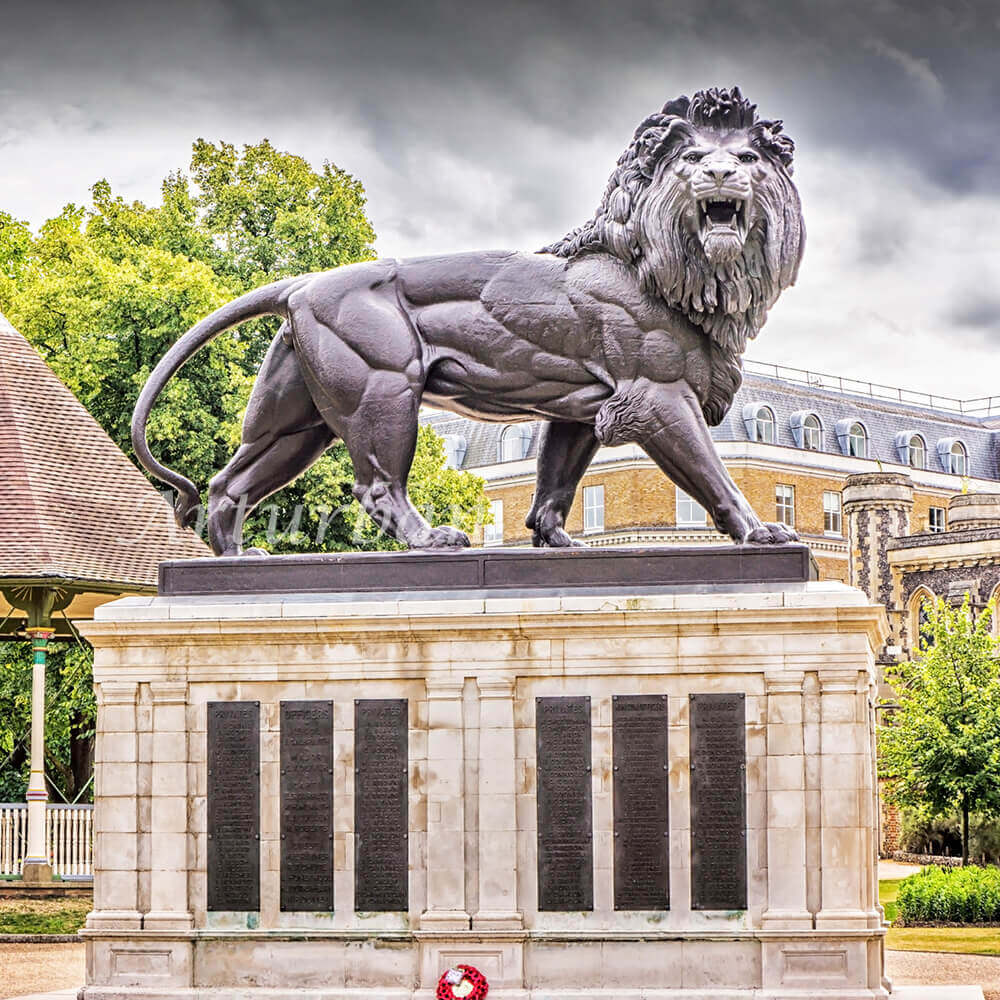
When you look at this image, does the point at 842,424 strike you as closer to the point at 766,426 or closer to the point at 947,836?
the point at 766,426

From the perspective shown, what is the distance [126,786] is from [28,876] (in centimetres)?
1393

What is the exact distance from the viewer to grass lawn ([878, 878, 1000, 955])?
78.4ft

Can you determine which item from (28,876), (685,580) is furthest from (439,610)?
(28,876)

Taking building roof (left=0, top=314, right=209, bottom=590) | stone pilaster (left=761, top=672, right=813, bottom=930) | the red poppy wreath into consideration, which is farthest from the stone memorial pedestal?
building roof (left=0, top=314, right=209, bottom=590)

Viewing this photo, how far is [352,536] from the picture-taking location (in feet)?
119

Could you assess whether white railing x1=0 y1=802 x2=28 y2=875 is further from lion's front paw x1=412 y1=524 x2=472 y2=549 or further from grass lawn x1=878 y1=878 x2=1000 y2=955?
lion's front paw x1=412 y1=524 x2=472 y2=549

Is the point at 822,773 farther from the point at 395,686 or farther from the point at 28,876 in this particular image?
the point at 28,876

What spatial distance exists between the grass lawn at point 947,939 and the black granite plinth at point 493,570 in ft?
31.5

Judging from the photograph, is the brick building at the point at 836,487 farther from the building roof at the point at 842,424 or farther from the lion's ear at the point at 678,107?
the lion's ear at the point at 678,107

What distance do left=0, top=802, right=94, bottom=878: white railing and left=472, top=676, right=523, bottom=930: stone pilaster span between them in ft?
51.2

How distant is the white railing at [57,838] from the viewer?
29.8 metres

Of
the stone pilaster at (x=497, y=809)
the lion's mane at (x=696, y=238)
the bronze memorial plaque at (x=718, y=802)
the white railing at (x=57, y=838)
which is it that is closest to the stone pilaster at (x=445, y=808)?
the stone pilaster at (x=497, y=809)

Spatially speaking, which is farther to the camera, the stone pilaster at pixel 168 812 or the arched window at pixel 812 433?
the arched window at pixel 812 433

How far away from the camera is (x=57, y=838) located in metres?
30.0
